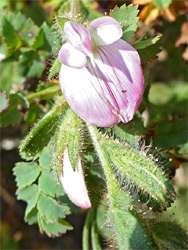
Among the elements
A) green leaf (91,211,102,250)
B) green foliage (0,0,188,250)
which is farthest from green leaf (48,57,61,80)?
green leaf (91,211,102,250)

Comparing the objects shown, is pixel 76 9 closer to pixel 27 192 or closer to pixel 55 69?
pixel 55 69

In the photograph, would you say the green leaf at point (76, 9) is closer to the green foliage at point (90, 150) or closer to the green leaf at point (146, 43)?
the green foliage at point (90, 150)

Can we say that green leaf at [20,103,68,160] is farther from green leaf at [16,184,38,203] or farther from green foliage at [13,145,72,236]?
green leaf at [16,184,38,203]

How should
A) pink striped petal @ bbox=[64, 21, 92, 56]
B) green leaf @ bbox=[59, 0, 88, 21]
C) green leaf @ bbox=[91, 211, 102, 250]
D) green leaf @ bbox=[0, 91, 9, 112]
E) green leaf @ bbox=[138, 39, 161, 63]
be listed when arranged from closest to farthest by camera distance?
pink striped petal @ bbox=[64, 21, 92, 56] < green leaf @ bbox=[138, 39, 161, 63] < green leaf @ bbox=[0, 91, 9, 112] < green leaf @ bbox=[59, 0, 88, 21] < green leaf @ bbox=[91, 211, 102, 250]

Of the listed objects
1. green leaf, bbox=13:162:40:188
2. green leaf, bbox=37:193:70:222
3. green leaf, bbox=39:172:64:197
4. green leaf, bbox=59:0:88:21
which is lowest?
green leaf, bbox=37:193:70:222

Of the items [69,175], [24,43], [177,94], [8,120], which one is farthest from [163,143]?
[177,94]

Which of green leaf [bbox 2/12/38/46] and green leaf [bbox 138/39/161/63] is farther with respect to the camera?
green leaf [bbox 2/12/38/46]

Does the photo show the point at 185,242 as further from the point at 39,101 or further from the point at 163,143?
the point at 39,101
